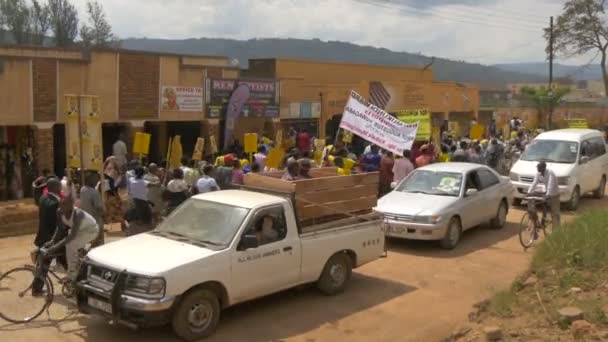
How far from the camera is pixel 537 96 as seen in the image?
4669cm

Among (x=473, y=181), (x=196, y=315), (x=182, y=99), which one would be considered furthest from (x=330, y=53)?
(x=196, y=315)

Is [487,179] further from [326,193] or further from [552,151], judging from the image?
[326,193]

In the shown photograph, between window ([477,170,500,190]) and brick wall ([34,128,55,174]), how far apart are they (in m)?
11.8

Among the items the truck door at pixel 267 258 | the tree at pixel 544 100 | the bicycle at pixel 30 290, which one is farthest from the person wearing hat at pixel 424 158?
the tree at pixel 544 100

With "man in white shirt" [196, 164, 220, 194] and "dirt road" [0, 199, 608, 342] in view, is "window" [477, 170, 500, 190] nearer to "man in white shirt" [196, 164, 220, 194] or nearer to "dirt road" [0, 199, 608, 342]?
"dirt road" [0, 199, 608, 342]

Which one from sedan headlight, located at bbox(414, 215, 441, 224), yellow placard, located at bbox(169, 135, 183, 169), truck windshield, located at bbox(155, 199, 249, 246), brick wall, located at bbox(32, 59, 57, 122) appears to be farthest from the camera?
brick wall, located at bbox(32, 59, 57, 122)

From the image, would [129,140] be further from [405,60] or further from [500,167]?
[405,60]

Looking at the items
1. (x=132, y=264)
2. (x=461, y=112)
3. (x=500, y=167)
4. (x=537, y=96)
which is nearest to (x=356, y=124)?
(x=500, y=167)

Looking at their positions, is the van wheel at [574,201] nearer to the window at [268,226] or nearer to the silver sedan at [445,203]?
the silver sedan at [445,203]

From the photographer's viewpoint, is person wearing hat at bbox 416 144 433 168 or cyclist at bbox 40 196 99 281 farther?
person wearing hat at bbox 416 144 433 168

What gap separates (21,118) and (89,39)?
5430 cm

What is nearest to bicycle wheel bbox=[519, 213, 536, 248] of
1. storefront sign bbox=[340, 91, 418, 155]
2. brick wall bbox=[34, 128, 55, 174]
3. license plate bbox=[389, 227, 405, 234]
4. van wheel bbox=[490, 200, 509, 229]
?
van wheel bbox=[490, 200, 509, 229]

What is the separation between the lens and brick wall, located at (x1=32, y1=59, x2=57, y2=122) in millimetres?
18531

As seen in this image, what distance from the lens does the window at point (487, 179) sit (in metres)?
14.0
